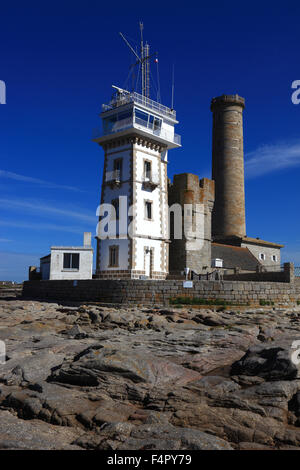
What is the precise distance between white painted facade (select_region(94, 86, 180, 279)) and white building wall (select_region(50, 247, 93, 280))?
5.64ft

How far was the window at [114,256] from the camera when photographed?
27219 mm

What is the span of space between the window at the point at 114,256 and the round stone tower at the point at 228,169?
647 inches

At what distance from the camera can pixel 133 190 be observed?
2734 cm

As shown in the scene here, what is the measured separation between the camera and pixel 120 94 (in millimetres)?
28922

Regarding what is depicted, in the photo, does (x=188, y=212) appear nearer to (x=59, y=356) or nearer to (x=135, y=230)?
(x=135, y=230)

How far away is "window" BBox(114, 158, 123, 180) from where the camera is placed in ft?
92.8

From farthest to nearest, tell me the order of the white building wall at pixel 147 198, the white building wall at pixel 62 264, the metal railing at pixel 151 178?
the white building wall at pixel 62 264 < the metal railing at pixel 151 178 < the white building wall at pixel 147 198

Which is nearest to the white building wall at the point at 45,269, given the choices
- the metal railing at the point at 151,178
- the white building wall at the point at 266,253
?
the metal railing at the point at 151,178

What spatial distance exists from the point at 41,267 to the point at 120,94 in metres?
14.8

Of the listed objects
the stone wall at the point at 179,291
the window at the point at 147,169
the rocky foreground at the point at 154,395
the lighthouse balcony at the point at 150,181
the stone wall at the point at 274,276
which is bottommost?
the rocky foreground at the point at 154,395

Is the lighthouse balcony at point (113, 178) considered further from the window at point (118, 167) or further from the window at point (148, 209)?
the window at point (148, 209)

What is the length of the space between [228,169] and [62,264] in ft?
67.9

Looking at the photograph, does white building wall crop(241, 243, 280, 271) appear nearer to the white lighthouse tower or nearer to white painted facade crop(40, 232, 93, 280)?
the white lighthouse tower
